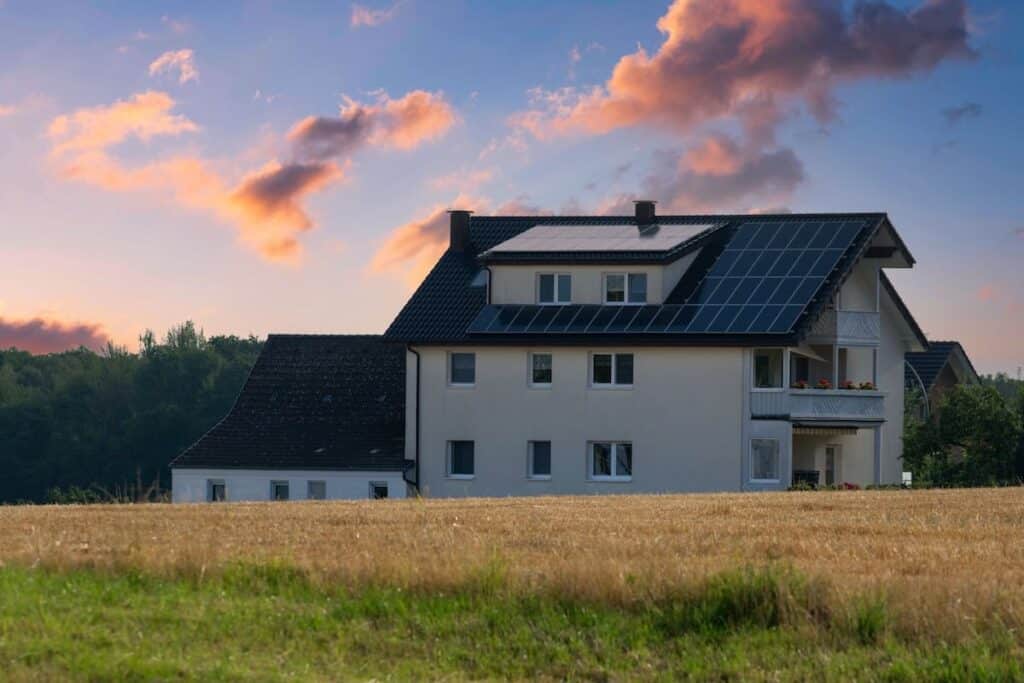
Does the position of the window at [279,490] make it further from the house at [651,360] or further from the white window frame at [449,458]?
the white window frame at [449,458]

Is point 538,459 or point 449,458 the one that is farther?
point 449,458

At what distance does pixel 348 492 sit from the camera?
2512 inches

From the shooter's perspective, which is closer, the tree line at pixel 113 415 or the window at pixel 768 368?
the window at pixel 768 368

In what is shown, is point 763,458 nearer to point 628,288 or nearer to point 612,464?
point 612,464

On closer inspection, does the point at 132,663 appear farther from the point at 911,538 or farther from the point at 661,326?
the point at 661,326

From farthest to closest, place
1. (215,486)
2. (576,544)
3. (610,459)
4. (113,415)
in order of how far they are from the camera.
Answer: (113,415), (215,486), (610,459), (576,544)

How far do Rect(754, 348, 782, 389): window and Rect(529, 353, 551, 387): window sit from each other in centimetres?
683

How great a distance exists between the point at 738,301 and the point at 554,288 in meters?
6.35

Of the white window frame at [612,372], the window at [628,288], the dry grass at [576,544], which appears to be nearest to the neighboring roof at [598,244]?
the window at [628,288]

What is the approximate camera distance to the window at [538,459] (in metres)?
61.8

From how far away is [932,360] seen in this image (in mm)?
80375

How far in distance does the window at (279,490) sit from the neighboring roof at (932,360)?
2777 centimetres

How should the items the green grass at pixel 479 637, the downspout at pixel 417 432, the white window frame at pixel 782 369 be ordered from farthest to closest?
1. the downspout at pixel 417 432
2. the white window frame at pixel 782 369
3. the green grass at pixel 479 637

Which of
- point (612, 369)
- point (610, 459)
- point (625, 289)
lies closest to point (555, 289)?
point (625, 289)
